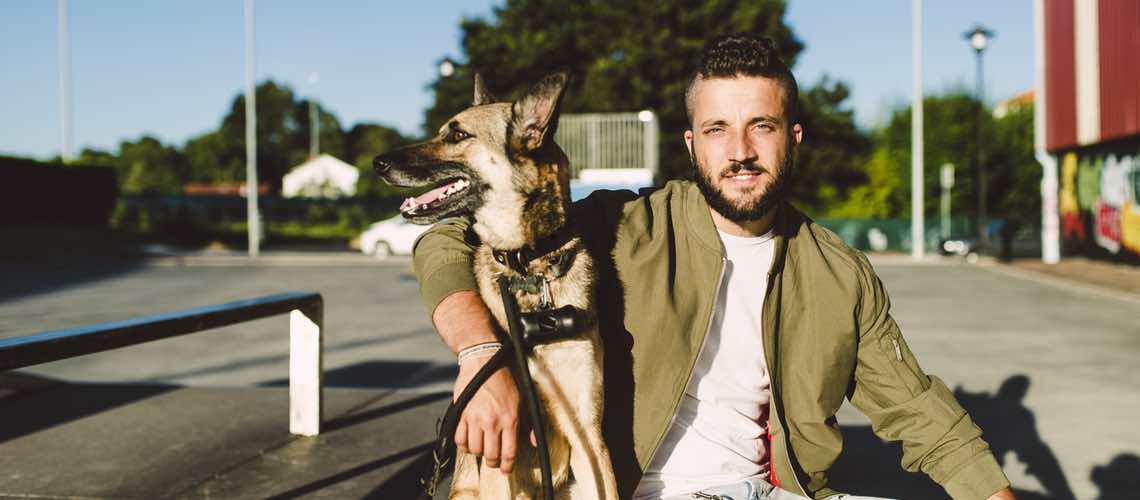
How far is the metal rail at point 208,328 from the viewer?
220 cm

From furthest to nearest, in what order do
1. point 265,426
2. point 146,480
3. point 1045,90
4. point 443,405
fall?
point 1045,90, point 443,405, point 265,426, point 146,480

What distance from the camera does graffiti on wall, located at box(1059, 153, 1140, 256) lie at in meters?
20.4

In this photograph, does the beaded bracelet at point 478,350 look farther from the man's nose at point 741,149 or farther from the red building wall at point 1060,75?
the red building wall at point 1060,75

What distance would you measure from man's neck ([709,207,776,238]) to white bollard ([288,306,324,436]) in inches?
94.9

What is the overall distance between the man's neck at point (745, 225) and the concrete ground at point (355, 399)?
5.42 feet

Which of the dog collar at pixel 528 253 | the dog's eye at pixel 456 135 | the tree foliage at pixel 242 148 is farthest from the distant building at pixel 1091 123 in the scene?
the tree foliage at pixel 242 148

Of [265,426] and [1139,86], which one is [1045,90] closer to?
[1139,86]

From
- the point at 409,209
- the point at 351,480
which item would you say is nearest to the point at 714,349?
the point at 409,209

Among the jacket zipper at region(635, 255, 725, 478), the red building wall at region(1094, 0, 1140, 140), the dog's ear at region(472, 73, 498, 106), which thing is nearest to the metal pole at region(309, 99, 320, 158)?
the red building wall at region(1094, 0, 1140, 140)

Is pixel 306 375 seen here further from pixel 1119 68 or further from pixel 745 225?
pixel 1119 68

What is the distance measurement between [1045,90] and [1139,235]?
7.27 meters

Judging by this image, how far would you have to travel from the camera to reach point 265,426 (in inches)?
168

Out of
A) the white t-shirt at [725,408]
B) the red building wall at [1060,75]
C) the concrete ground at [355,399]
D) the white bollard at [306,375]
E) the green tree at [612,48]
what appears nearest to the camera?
the white t-shirt at [725,408]

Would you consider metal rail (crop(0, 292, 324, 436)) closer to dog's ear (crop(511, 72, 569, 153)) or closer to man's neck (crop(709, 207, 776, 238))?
dog's ear (crop(511, 72, 569, 153))
